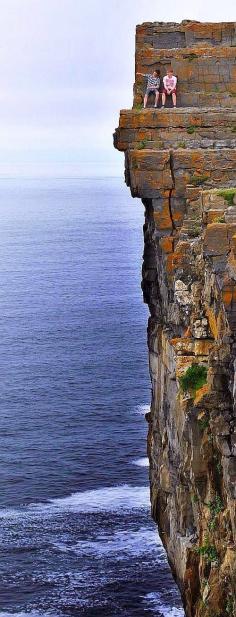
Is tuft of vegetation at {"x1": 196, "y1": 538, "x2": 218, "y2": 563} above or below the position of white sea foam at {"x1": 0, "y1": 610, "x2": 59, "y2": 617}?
above

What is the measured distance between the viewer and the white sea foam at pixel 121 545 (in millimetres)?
85250

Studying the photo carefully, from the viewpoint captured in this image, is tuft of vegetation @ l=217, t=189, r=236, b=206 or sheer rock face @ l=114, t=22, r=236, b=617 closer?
sheer rock face @ l=114, t=22, r=236, b=617

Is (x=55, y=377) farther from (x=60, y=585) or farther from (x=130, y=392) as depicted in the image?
(x=60, y=585)

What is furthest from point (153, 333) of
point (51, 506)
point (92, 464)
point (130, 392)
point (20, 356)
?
point (20, 356)

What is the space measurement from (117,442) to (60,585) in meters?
28.0

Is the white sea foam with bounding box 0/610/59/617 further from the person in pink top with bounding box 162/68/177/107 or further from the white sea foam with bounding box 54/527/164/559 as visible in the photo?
the person in pink top with bounding box 162/68/177/107

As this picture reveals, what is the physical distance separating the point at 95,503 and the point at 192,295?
40.2 m

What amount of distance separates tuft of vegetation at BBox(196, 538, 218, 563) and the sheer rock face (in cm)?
11

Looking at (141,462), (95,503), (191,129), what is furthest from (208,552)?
(141,462)

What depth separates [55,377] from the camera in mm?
129125

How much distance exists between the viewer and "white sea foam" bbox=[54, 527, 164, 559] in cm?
8525

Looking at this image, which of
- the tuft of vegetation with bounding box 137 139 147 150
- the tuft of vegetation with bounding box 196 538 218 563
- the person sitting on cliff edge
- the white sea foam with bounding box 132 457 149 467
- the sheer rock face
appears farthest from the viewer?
the white sea foam with bounding box 132 457 149 467

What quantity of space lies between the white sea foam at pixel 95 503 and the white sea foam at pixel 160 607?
51.6 feet

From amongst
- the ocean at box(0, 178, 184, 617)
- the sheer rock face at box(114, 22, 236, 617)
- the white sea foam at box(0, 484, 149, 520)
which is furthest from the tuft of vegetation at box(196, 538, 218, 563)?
the white sea foam at box(0, 484, 149, 520)
